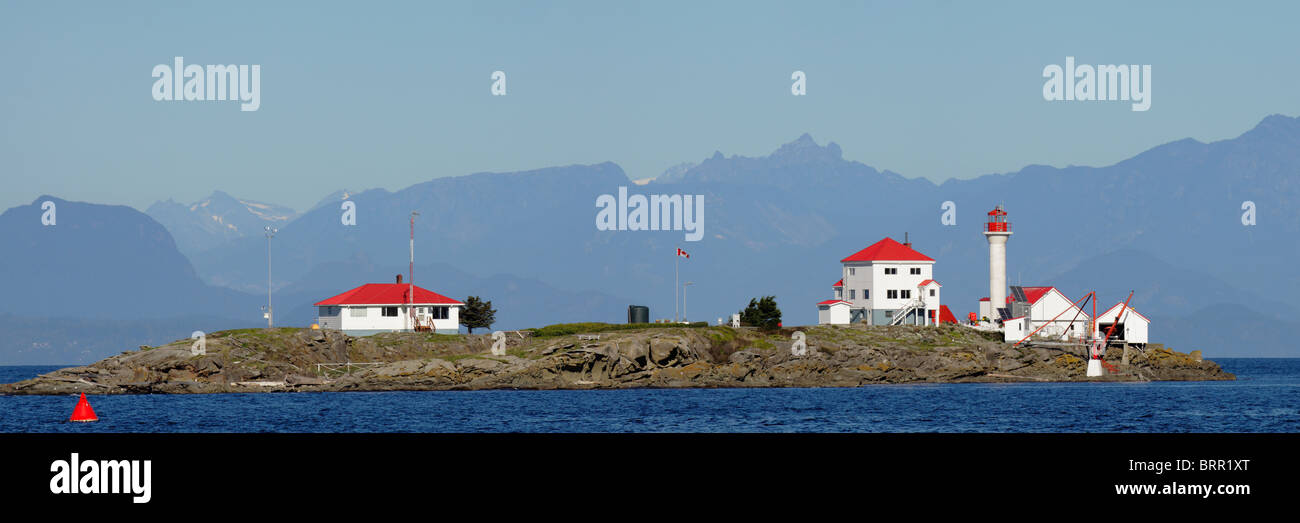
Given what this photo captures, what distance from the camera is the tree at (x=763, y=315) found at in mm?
119250

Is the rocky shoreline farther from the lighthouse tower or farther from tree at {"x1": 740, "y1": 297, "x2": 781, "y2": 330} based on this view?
the lighthouse tower

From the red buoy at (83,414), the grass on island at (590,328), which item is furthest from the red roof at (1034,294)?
the red buoy at (83,414)

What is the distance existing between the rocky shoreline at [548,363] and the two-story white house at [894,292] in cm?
873

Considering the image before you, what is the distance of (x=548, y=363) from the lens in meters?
101

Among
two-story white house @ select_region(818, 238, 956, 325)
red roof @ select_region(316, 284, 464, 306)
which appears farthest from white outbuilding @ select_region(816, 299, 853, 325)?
red roof @ select_region(316, 284, 464, 306)

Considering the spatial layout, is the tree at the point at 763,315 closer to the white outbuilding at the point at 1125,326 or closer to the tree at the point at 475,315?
the tree at the point at 475,315

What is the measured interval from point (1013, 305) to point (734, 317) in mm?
27174

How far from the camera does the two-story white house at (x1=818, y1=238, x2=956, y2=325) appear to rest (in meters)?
124

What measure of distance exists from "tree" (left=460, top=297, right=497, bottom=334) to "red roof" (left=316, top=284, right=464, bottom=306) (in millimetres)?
3986

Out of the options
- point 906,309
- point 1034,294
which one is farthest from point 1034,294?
point 906,309
